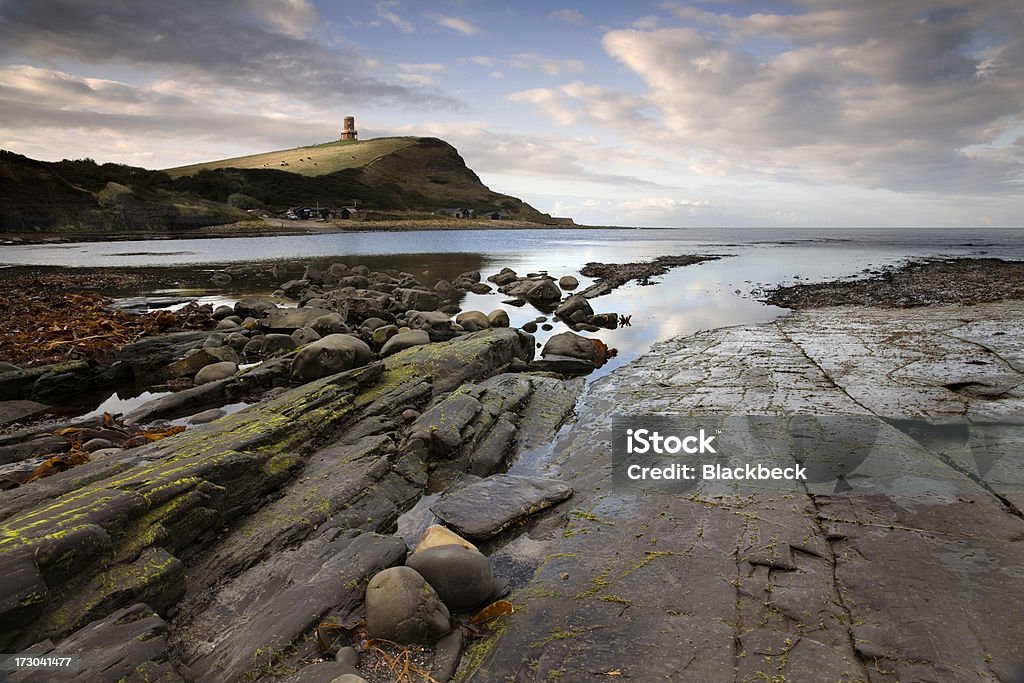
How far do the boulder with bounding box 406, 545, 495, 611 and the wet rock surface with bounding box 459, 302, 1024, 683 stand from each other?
405 millimetres

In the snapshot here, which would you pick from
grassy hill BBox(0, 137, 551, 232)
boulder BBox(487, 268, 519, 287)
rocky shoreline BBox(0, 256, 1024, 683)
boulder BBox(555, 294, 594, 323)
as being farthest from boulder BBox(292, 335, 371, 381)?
grassy hill BBox(0, 137, 551, 232)

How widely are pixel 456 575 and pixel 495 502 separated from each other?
1.64 metres

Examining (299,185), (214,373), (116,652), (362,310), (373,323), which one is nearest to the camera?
(116,652)

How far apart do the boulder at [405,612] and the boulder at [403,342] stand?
985 cm

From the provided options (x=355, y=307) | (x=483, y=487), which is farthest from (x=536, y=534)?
(x=355, y=307)

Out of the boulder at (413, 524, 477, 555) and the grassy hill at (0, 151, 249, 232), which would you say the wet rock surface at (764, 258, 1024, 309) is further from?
the grassy hill at (0, 151, 249, 232)

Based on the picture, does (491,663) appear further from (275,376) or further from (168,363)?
(168,363)

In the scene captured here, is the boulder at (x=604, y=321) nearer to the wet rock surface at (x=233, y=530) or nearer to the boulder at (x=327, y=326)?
the boulder at (x=327, y=326)

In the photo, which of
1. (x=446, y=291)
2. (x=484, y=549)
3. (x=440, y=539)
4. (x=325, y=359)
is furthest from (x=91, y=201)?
(x=484, y=549)

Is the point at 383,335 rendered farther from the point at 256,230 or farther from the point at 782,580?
the point at 256,230

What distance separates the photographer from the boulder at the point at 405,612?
4.07 metres

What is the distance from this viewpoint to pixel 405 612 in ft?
13.4

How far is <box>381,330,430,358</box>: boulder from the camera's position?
45.1 feet

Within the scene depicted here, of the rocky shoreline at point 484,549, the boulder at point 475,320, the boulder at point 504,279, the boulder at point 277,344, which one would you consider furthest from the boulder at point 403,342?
the boulder at point 504,279
